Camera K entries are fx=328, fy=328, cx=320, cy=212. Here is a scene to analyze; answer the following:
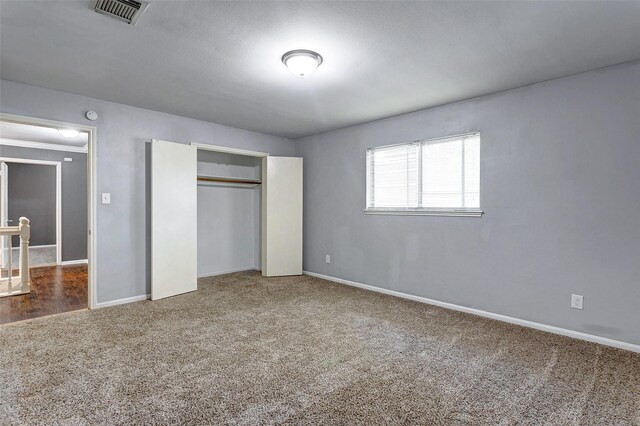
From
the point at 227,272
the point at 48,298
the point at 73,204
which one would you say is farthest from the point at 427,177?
the point at 73,204

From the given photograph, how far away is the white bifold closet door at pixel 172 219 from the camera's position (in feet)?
13.4

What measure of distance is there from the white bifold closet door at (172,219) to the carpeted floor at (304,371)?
2.33 feet

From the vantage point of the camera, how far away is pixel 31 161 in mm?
6309

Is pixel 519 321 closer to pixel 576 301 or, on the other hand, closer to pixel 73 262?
pixel 576 301

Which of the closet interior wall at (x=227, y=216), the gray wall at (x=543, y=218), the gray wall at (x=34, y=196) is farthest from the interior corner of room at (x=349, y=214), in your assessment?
the gray wall at (x=34, y=196)

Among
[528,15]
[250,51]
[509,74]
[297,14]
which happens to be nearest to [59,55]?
[250,51]

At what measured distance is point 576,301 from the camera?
2955mm

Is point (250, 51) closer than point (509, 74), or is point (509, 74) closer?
Answer: point (250, 51)

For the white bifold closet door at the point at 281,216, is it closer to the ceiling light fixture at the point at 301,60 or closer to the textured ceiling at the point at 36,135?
the ceiling light fixture at the point at 301,60

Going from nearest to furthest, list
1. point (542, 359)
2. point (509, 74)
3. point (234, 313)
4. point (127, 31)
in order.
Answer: point (127, 31)
point (542, 359)
point (509, 74)
point (234, 313)

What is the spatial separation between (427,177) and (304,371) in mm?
2738

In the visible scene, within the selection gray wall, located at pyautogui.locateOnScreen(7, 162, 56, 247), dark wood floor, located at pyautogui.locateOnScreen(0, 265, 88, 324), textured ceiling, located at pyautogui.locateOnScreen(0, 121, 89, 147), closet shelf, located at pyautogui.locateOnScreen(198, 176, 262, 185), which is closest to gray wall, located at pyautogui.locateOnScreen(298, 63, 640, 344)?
closet shelf, located at pyautogui.locateOnScreen(198, 176, 262, 185)

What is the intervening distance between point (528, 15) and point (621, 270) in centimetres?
222

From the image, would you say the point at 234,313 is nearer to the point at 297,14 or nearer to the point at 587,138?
the point at 297,14
